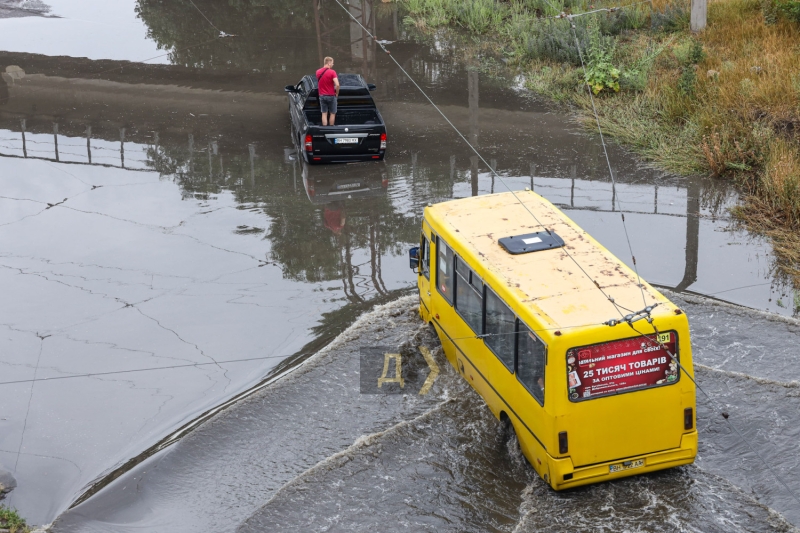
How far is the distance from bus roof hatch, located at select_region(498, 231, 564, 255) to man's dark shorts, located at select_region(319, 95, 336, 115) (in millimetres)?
9090

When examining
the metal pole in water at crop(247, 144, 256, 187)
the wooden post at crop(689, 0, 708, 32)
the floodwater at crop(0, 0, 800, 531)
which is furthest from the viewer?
the wooden post at crop(689, 0, 708, 32)

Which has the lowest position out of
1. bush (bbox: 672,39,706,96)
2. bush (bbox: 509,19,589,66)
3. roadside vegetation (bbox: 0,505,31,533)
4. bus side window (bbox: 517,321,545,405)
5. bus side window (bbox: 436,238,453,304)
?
roadside vegetation (bbox: 0,505,31,533)

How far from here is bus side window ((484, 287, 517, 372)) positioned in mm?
8938

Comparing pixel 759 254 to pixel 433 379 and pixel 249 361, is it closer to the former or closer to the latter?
pixel 433 379

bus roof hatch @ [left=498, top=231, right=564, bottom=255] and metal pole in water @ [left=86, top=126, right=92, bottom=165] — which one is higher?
metal pole in water @ [left=86, top=126, right=92, bottom=165]

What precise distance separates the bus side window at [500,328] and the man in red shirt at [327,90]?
966 cm

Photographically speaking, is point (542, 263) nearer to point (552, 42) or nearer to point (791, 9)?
point (791, 9)

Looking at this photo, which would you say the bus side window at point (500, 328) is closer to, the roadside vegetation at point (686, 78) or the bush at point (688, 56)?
the roadside vegetation at point (686, 78)

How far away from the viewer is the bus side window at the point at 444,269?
10.7 metres

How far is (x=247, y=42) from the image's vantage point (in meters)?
28.7

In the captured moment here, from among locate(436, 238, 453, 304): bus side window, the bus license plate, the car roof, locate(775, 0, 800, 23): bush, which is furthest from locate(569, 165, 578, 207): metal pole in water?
the bus license plate

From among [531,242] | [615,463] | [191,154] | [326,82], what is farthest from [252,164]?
[615,463]

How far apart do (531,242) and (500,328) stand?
1.19m

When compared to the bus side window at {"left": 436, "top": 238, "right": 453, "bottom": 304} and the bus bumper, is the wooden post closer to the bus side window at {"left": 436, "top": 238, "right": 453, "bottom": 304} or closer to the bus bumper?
the bus side window at {"left": 436, "top": 238, "right": 453, "bottom": 304}
